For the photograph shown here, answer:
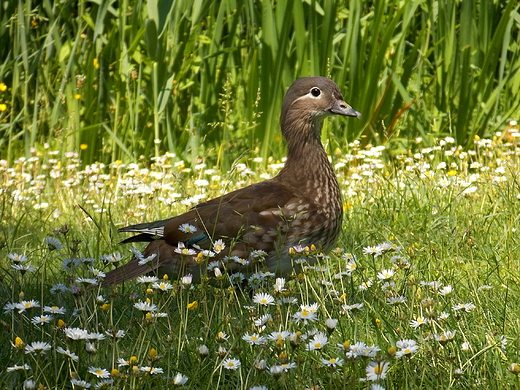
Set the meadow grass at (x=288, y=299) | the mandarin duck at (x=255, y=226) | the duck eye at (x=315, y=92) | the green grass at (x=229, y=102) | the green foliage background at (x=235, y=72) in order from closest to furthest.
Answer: the meadow grass at (x=288, y=299) < the mandarin duck at (x=255, y=226) < the duck eye at (x=315, y=92) < the green grass at (x=229, y=102) < the green foliage background at (x=235, y=72)

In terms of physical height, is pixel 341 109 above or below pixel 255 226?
above

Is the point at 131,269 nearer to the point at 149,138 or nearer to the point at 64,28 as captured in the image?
the point at 149,138

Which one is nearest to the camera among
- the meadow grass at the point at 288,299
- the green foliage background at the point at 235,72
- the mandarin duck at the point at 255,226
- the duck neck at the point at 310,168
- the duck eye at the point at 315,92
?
the meadow grass at the point at 288,299

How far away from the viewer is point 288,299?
109 inches

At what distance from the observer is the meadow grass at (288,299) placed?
250 cm

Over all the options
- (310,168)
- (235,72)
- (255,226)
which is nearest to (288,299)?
(255,226)

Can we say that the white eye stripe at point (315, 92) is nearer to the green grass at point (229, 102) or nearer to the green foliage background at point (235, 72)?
the green grass at point (229, 102)

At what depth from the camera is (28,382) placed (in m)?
2.16

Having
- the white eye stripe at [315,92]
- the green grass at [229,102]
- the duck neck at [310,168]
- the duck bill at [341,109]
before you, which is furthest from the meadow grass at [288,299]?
the white eye stripe at [315,92]

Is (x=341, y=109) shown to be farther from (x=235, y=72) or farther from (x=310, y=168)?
(x=235, y=72)

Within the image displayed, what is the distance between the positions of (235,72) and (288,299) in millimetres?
5107

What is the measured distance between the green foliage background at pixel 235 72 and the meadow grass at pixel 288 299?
35 cm

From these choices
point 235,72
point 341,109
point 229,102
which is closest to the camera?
point 341,109

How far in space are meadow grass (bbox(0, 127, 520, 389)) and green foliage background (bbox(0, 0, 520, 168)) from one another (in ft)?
1.15
